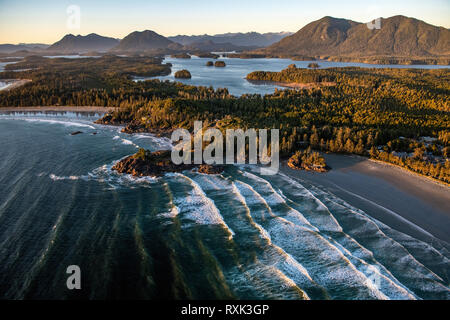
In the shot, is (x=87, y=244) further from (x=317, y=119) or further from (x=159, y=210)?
(x=317, y=119)

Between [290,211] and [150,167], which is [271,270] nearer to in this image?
[290,211]

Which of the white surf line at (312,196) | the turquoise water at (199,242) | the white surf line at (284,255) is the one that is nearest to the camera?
the turquoise water at (199,242)

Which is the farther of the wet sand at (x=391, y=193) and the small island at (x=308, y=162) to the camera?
the small island at (x=308, y=162)

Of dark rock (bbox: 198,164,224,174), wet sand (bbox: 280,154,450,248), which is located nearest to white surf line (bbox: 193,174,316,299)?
wet sand (bbox: 280,154,450,248)

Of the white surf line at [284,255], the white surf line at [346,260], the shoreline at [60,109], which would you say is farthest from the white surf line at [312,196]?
the shoreline at [60,109]

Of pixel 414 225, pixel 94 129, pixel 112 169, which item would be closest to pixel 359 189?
pixel 414 225

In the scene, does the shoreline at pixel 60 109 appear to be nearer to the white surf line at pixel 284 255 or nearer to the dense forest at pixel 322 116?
the dense forest at pixel 322 116

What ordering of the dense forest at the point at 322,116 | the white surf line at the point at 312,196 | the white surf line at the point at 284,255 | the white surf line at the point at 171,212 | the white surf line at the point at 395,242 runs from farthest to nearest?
the dense forest at the point at 322,116, the white surf line at the point at 171,212, the white surf line at the point at 312,196, the white surf line at the point at 284,255, the white surf line at the point at 395,242

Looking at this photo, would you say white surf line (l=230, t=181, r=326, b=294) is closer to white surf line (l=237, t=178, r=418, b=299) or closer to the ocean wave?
white surf line (l=237, t=178, r=418, b=299)
